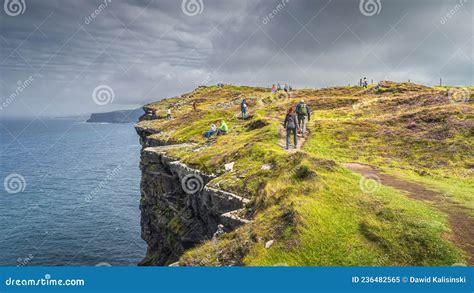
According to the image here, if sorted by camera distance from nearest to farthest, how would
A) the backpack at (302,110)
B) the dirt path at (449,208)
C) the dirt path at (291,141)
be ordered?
the dirt path at (449,208) → the dirt path at (291,141) → the backpack at (302,110)

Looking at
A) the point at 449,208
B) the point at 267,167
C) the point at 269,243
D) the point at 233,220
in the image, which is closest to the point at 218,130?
the point at 267,167

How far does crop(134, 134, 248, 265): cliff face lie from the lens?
894 inches

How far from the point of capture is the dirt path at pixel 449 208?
1284 centimetres

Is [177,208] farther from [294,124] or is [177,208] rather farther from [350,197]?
[350,197]

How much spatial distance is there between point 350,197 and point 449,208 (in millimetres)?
4437

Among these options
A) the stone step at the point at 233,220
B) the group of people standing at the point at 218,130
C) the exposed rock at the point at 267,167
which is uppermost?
the group of people standing at the point at 218,130

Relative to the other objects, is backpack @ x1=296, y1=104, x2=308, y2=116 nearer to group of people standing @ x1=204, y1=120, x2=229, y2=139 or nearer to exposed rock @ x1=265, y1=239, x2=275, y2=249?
group of people standing @ x1=204, y1=120, x2=229, y2=139

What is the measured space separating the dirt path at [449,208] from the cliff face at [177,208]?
8.83 metres

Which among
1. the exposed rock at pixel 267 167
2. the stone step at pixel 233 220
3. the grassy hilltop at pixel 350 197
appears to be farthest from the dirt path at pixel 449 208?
the stone step at pixel 233 220

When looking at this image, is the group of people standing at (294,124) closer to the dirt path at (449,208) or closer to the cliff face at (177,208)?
the cliff face at (177,208)


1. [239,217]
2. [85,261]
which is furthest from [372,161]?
[85,261]

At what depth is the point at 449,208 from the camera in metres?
16.2

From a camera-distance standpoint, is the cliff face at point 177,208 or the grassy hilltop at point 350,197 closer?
the grassy hilltop at point 350,197

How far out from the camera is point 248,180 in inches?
912
